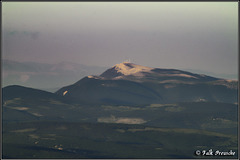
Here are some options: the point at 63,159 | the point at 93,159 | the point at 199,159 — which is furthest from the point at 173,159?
the point at 63,159

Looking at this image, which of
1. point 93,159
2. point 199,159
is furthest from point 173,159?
point 93,159

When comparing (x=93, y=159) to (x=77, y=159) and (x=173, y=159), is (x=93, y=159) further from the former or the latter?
(x=173, y=159)

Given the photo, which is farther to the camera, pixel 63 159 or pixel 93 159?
pixel 93 159

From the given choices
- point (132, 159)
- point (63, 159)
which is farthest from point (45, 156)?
point (132, 159)

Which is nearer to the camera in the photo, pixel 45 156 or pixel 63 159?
pixel 63 159

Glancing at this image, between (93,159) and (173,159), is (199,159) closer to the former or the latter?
(173,159)

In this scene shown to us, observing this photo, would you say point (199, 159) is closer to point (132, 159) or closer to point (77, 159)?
point (132, 159)

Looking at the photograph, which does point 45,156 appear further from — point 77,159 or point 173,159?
point 173,159
